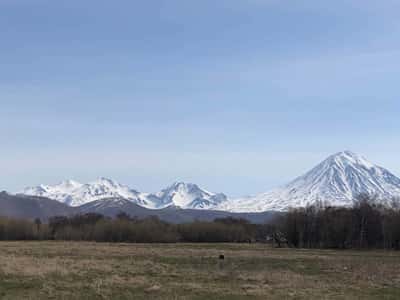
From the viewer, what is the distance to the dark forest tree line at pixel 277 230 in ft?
369

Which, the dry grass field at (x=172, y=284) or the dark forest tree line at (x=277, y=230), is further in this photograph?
the dark forest tree line at (x=277, y=230)

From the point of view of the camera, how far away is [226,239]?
140m

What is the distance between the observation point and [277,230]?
123938 mm

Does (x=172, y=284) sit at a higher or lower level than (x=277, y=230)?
lower

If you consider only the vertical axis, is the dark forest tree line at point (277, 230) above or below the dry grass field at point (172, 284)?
above

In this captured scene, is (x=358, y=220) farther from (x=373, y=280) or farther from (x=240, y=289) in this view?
(x=240, y=289)

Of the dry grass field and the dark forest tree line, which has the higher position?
the dark forest tree line

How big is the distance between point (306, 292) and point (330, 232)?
299 ft

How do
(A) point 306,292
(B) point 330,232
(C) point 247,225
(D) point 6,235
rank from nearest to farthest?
(A) point 306,292, (B) point 330,232, (D) point 6,235, (C) point 247,225

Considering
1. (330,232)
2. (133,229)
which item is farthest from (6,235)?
(330,232)

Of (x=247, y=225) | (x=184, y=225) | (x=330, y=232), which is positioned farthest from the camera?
(x=247, y=225)

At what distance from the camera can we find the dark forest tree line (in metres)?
113

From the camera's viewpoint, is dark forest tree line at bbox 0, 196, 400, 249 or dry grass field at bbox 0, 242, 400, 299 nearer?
dry grass field at bbox 0, 242, 400, 299

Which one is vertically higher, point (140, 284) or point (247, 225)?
point (247, 225)
